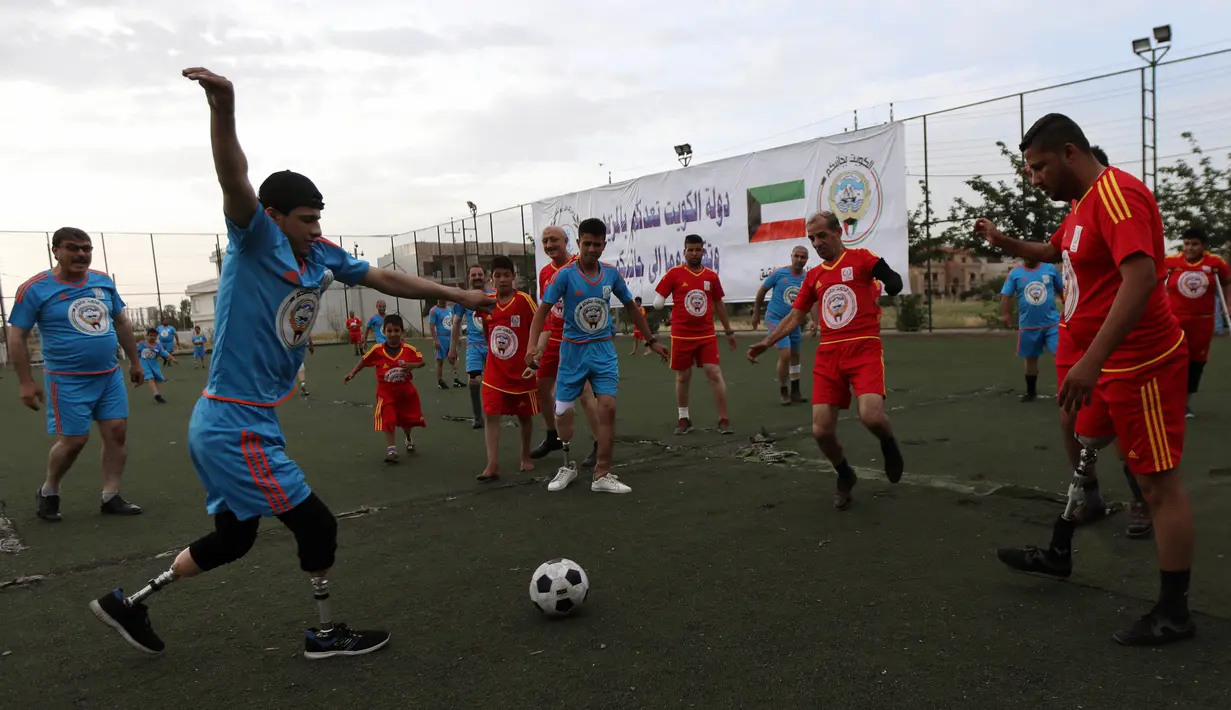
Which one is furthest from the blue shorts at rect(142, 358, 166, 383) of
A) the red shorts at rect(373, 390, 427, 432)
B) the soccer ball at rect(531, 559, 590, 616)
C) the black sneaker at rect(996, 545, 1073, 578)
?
the black sneaker at rect(996, 545, 1073, 578)

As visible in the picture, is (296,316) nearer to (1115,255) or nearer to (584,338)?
(1115,255)

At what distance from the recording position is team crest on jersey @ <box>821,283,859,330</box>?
5129 mm

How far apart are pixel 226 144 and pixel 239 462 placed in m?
1.15

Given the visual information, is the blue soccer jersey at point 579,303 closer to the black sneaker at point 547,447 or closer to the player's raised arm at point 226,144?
the black sneaker at point 547,447

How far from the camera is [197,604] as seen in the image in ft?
12.4

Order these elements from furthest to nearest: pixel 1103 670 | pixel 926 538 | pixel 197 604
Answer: pixel 926 538 → pixel 197 604 → pixel 1103 670

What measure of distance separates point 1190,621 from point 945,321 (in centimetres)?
2169

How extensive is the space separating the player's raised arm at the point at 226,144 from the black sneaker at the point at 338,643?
1.64 m

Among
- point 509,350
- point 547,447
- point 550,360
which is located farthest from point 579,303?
point 547,447

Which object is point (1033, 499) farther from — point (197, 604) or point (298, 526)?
point (197, 604)

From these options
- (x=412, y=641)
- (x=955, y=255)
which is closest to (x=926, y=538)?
(x=412, y=641)

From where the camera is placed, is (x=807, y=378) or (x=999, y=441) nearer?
(x=999, y=441)

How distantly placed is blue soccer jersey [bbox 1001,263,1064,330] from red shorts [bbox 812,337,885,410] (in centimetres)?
492

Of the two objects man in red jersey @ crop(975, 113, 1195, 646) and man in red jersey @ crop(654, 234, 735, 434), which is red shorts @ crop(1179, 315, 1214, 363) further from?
man in red jersey @ crop(975, 113, 1195, 646)
